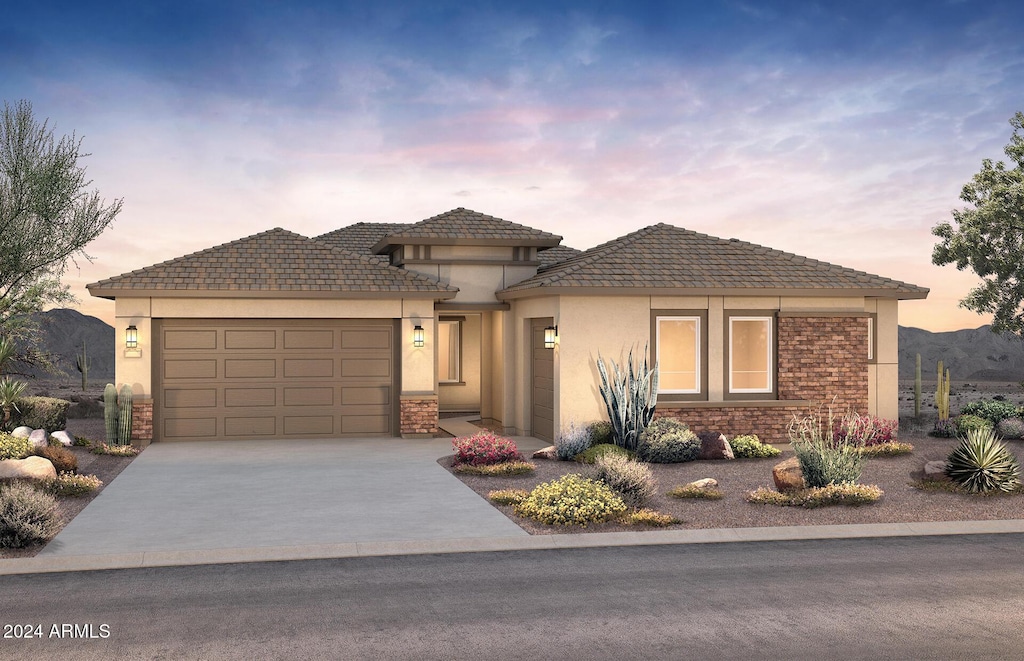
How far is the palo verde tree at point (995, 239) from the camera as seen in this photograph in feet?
71.8

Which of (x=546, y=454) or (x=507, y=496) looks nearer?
(x=507, y=496)

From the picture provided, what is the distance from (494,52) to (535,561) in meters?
14.0

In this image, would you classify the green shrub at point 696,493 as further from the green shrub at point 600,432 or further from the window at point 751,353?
the window at point 751,353

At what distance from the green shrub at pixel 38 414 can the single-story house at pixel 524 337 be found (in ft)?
7.12

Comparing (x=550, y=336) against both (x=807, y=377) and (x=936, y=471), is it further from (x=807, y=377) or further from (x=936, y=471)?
(x=936, y=471)

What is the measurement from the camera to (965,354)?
74562 millimetres

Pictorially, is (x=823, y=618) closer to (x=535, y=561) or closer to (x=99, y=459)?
(x=535, y=561)

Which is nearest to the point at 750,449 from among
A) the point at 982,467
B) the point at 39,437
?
the point at 982,467

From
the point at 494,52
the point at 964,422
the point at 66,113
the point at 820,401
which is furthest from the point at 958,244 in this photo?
the point at 66,113

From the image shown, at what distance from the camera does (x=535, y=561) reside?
9141mm

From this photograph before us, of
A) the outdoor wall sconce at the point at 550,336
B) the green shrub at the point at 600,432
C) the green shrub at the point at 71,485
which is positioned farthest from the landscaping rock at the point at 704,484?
the green shrub at the point at 71,485

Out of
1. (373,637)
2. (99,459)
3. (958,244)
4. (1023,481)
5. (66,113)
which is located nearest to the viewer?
(373,637)

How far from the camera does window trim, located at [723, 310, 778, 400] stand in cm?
1908

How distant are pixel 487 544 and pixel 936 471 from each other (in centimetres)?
769
